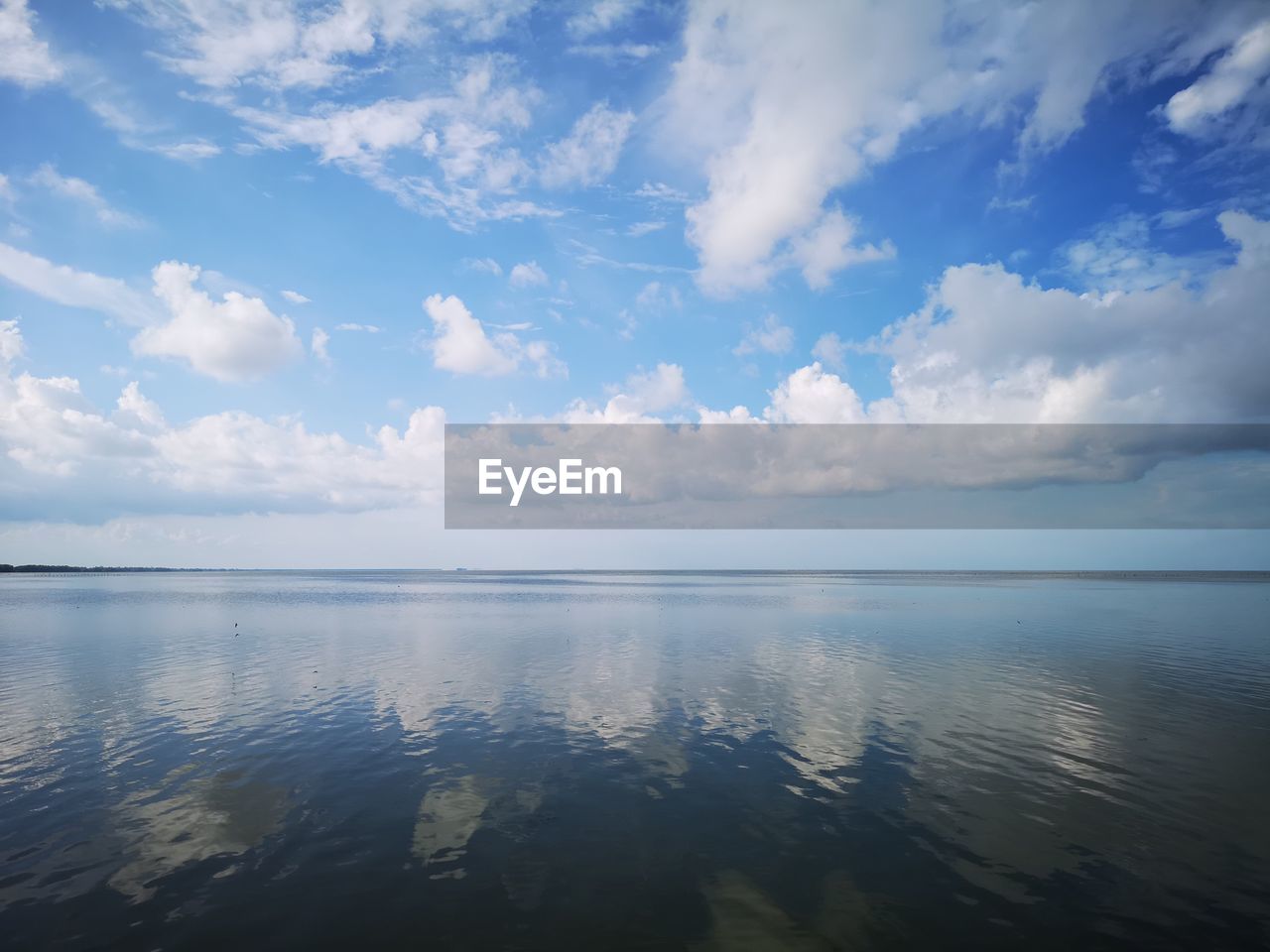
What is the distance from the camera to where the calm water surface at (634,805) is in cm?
1222

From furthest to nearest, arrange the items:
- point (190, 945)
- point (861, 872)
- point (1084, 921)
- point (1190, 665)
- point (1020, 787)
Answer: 1. point (1190, 665)
2. point (1020, 787)
3. point (861, 872)
4. point (1084, 921)
5. point (190, 945)

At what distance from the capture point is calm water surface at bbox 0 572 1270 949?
12.2 metres

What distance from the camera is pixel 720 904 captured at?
42.1 ft

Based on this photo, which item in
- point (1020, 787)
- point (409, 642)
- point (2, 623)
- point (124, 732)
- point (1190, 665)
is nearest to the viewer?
point (1020, 787)

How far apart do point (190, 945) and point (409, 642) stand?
137 ft

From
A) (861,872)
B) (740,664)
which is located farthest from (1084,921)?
(740,664)

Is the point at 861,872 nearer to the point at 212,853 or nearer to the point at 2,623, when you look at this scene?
the point at 212,853

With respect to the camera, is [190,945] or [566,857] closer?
[190,945]

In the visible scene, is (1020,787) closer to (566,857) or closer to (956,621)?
(566,857)

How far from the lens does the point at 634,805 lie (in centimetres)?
1772

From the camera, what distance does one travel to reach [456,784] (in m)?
19.3

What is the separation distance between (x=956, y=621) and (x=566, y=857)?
214 feet

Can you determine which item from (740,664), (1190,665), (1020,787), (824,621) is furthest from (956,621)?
(1020,787)

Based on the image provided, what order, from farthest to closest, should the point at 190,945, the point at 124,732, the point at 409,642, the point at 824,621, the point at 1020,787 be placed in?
A: 1. the point at 824,621
2. the point at 409,642
3. the point at 124,732
4. the point at 1020,787
5. the point at 190,945
